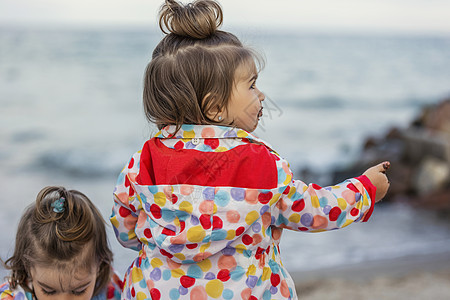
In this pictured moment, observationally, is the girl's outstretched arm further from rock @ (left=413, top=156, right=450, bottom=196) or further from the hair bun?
rock @ (left=413, top=156, right=450, bottom=196)

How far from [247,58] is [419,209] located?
5.13 metres

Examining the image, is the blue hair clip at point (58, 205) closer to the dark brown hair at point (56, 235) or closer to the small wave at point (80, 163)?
the dark brown hair at point (56, 235)

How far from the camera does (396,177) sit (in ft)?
23.6

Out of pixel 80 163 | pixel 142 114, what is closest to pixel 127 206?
pixel 80 163

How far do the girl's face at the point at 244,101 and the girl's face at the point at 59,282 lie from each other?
33.2 inches

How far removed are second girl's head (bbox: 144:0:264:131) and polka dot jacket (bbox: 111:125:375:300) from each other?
6 centimetres

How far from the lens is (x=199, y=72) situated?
178 centimetres

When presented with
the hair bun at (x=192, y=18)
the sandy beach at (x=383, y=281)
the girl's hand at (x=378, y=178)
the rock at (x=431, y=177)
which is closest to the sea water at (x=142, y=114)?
the hair bun at (x=192, y=18)

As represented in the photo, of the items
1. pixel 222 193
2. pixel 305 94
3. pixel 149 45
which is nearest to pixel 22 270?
pixel 222 193

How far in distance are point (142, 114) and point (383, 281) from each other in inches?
391

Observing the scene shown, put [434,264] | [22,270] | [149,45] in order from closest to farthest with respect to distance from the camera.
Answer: [22,270], [434,264], [149,45]

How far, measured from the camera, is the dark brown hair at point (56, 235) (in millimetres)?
2092

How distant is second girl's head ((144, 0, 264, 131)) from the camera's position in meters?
1.79

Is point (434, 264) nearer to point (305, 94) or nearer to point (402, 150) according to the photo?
point (402, 150)
